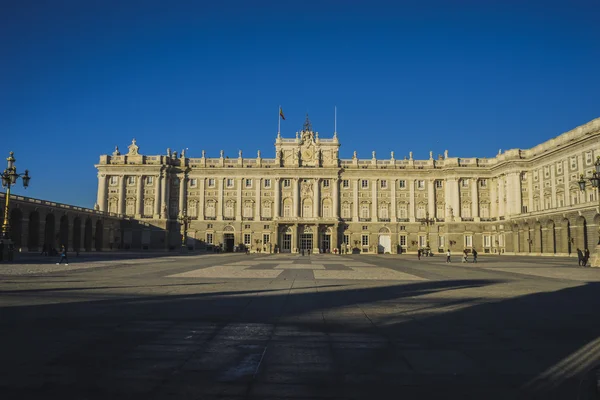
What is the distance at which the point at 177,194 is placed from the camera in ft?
290

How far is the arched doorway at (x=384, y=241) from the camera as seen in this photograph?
86750mm

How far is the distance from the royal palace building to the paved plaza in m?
73.2

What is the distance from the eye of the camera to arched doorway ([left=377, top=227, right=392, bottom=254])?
8675 centimetres

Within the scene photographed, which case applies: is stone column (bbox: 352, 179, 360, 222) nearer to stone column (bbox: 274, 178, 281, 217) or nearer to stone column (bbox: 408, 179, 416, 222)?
stone column (bbox: 408, 179, 416, 222)

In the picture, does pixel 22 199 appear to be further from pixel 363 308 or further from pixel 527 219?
pixel 527 219

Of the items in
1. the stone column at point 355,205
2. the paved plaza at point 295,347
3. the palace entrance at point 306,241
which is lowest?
the paved plaza at point 295,347

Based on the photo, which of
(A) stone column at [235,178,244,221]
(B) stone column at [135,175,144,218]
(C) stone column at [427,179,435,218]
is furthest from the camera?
(A) stone column at [235,178,244,221]

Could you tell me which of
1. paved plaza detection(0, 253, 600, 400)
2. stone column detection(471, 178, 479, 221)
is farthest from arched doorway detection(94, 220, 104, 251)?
paved plaza detection(0, 253, 600, 400)

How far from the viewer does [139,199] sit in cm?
8619

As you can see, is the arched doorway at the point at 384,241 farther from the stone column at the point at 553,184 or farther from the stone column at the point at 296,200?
the stone column at the point at 553,184

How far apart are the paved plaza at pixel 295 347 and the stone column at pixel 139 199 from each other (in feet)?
247

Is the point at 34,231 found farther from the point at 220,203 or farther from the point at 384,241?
the point at 384,241

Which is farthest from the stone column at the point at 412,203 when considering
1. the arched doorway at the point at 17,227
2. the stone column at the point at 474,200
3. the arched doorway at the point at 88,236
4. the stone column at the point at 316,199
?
the arched doorway at the point at 17,227

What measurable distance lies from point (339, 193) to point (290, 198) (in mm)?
9223
